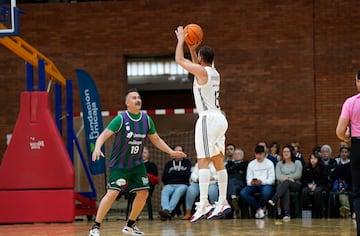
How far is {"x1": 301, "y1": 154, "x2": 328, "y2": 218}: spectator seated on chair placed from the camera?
14727 mm

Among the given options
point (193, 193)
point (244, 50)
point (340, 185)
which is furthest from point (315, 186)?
point (244, 50)

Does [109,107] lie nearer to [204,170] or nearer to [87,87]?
[87,87]

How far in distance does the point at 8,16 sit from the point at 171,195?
516cm

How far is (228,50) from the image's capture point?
18.6 metres

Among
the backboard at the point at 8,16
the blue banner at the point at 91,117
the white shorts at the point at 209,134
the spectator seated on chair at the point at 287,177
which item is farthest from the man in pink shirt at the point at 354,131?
the blue banner at the point at 91,117

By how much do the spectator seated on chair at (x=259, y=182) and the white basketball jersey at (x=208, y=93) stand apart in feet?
21.0

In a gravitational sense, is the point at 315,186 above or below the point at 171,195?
above

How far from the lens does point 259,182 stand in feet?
48.9

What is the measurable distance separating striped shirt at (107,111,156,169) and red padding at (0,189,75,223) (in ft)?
16.5

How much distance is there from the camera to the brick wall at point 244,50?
18.3 metres

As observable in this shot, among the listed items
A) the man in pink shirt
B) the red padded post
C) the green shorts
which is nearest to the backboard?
the red padded post

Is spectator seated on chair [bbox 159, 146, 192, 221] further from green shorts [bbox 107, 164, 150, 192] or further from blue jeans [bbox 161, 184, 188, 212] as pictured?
green shorts [bbox 107, 164, 150, 192]

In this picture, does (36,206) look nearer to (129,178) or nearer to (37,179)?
(37,179)

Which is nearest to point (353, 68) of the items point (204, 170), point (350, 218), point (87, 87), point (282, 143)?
point (282, 143)
